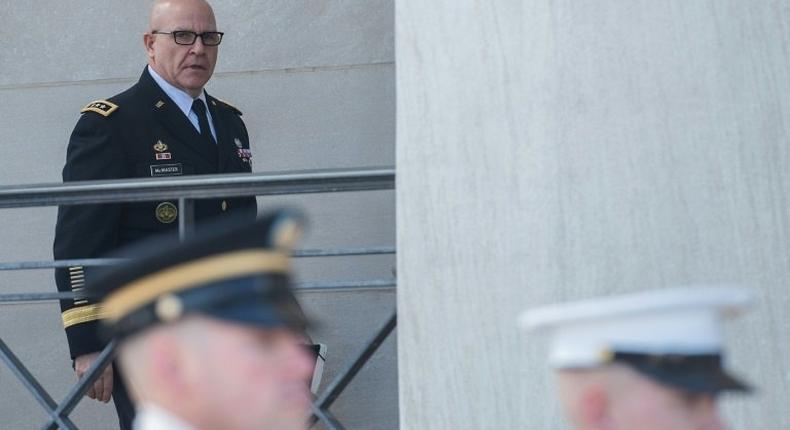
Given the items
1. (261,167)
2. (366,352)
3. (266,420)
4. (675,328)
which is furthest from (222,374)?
(261,167)

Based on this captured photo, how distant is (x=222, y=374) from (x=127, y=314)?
0.62 feet

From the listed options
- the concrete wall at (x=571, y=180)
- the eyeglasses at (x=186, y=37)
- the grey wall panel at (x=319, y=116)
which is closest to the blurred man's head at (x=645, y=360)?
the concrete wall at (x=571, y=180)

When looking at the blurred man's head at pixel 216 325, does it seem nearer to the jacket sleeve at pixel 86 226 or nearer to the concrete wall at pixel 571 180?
the concrete wall at pixel 571 180

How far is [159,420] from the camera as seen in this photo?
1.98 m

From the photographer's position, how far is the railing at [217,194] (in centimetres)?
439

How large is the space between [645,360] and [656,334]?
53 millimetres

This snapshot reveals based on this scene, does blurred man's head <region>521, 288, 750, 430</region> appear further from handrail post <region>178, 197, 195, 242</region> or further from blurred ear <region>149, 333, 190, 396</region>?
handrail post <region>178, 197, 195, 242</region>

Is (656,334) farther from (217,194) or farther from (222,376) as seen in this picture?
(217,194)

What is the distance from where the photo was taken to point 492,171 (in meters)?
4.00

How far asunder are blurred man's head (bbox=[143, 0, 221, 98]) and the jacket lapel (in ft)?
0.20

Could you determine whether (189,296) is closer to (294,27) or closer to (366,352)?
(366,352)

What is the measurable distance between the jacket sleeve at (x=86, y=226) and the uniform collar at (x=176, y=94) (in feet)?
0.92

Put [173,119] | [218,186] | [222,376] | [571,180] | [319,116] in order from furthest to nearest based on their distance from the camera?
[319,116], [173,119], [218,186], [571,180], [222,376]

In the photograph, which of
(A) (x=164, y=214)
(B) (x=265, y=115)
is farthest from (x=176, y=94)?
(B) (x=265, y=115)
